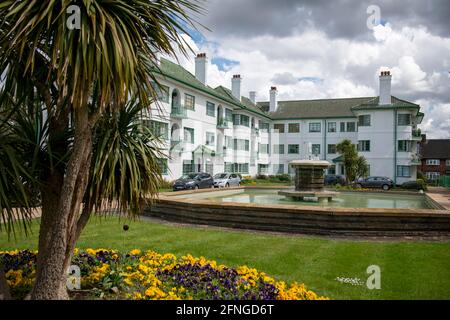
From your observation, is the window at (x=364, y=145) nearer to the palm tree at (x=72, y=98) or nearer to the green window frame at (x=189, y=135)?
the green window frame at (x=189, y=135)

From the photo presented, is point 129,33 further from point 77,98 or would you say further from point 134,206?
point 134,206

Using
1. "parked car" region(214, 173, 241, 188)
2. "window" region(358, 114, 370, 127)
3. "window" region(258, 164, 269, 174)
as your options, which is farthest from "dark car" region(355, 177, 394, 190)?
"window" region(258, 164, 269, 174)

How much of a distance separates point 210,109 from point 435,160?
2343 inches

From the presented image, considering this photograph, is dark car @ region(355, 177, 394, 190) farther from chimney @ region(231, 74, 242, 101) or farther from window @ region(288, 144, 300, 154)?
chimney @ region(231, 74, 242, 101)

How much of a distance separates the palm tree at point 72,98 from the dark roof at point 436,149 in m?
85.6

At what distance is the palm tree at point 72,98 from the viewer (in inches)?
143

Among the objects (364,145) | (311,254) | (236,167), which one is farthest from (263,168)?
(311,254)

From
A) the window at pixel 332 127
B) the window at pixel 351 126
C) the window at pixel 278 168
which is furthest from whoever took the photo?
the window at pixel 278 168

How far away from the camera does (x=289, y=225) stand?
10.4 meters

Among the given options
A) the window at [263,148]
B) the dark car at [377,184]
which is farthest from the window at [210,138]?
the dark car at [377,184]

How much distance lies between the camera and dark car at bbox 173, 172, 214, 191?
1121 inches

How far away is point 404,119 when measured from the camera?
4628 centimetres
